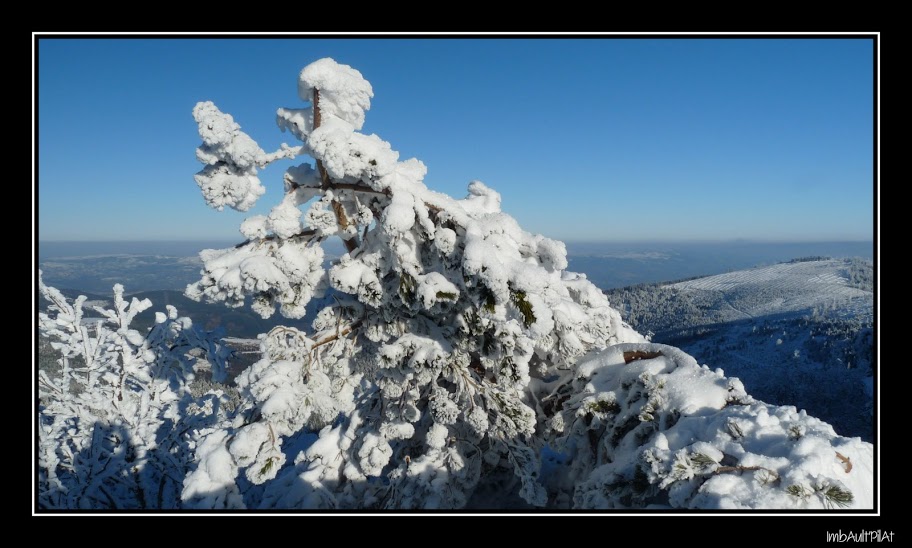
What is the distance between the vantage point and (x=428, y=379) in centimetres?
663

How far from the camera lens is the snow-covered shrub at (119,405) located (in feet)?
29.6

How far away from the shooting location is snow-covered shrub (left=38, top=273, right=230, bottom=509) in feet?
29.6

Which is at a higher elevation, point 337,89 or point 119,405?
point 337,89

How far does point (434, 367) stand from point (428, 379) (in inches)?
9.1

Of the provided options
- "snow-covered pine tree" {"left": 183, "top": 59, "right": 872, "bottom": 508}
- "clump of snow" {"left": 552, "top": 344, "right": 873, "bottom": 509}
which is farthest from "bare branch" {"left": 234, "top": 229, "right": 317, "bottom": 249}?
"clump of snow" {"left": 552, "top": 344, "right": 873, "bottom": 509}

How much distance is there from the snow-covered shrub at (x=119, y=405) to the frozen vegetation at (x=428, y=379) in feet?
0.39

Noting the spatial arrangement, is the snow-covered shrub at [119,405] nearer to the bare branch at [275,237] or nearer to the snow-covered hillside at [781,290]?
the bare branch at [275,237]

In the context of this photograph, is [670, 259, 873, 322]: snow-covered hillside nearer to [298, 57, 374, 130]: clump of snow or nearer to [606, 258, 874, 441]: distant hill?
[606, 258, 874, 441]: distant hill

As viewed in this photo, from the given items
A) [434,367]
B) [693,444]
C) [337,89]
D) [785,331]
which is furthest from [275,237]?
[785,331]

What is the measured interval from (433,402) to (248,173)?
165 inches

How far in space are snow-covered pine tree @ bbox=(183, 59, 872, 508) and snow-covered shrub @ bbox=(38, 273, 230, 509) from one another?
134 inches

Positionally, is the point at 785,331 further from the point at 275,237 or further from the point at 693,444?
the point at 275,237

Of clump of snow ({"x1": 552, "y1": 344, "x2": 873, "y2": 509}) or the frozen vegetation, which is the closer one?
clump of snow ({"x1": 552, "y1": 344, "x2": 873, "y2": 509})
